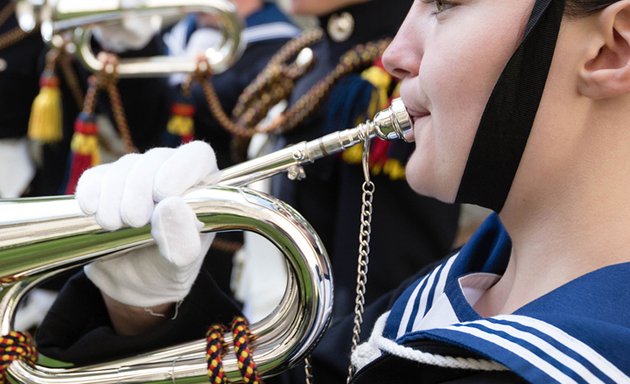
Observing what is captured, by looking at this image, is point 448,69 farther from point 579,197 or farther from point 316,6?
point 316,6

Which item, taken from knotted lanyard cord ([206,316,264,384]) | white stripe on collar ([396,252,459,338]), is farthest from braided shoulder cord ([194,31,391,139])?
knotted lanyard cord ([206,316,264,384])

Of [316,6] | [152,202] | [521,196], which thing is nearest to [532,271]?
[521,196]

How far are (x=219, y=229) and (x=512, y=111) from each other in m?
0.33

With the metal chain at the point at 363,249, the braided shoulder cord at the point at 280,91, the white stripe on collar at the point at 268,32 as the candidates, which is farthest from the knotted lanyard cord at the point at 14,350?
the white stripe on collar at the point at 268,32

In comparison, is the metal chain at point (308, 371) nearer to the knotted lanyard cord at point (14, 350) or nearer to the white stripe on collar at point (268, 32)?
the knotted lanyard cord at point (14, 350)

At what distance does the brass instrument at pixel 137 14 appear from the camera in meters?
2.55

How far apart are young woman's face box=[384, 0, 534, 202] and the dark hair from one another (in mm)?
36

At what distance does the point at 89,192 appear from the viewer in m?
1.05

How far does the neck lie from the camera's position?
37.9 inches

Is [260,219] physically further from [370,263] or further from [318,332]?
[370,263]

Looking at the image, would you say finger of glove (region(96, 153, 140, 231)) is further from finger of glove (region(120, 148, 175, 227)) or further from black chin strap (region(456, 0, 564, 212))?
black chin strap (region(456, 0, 564, 212))

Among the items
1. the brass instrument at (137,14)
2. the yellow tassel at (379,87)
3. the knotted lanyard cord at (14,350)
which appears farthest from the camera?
the brass instrument at (137,14)

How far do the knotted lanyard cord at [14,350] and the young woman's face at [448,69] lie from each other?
0.49 meters

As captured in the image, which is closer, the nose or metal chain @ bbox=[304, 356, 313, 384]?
the nose
